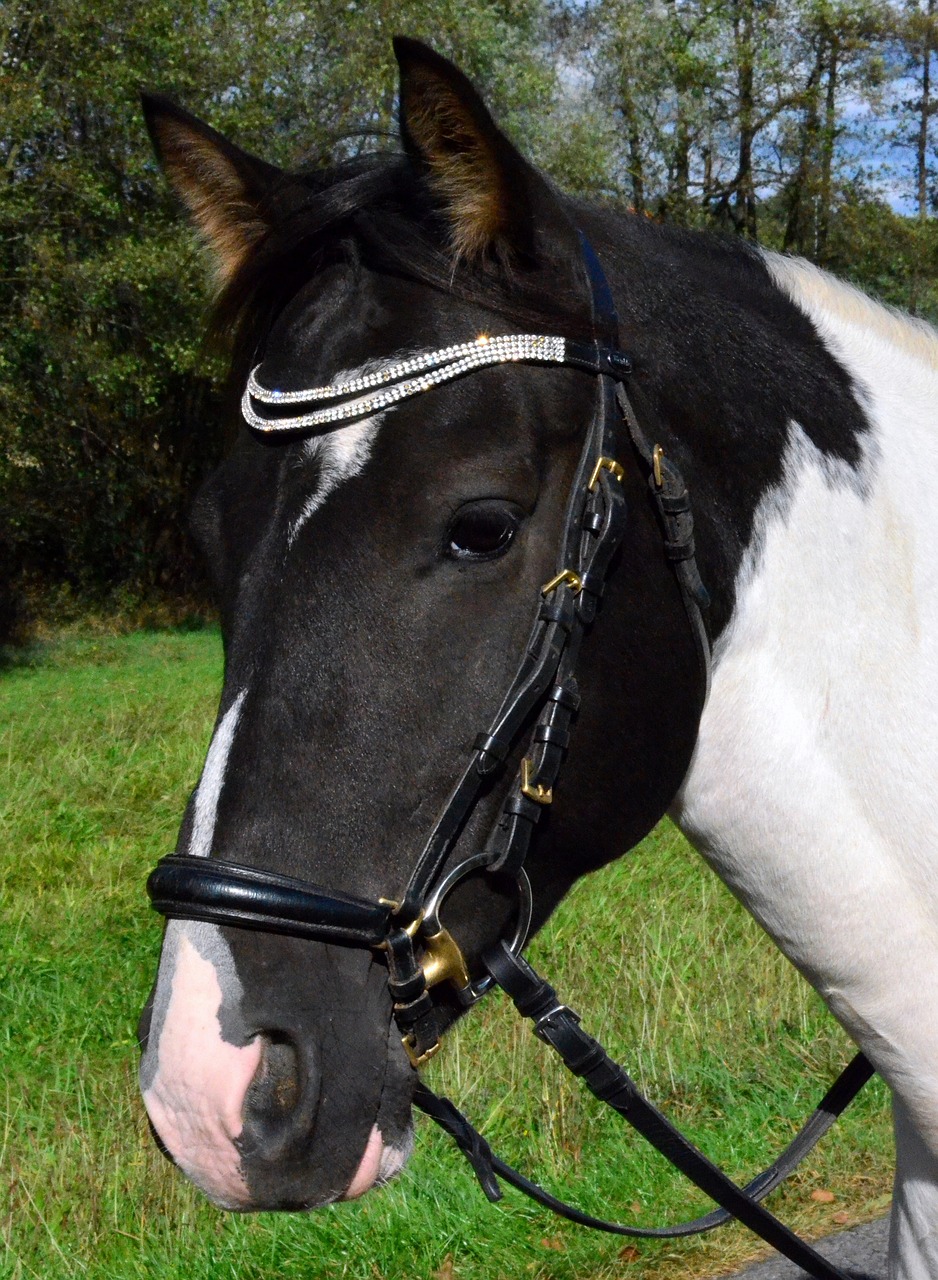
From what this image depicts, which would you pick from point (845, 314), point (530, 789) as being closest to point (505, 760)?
point (530, 789)

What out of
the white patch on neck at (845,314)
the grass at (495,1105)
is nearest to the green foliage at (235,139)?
the grass at (495,1105)

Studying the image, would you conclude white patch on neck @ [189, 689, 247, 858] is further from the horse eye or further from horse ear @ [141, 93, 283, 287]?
horse ear @ [141, 93, 283, 287]

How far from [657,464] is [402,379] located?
402mm

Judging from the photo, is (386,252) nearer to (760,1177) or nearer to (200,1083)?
(200,1083)

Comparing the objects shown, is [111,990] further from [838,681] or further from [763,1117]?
[838,681]

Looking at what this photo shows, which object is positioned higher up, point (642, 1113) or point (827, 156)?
point (827, 156)

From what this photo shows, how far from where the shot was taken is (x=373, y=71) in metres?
16.0

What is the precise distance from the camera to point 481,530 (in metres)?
1.57

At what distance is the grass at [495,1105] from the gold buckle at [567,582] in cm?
230

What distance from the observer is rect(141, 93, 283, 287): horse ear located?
6.36ft

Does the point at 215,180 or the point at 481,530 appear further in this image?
the point at 215,180

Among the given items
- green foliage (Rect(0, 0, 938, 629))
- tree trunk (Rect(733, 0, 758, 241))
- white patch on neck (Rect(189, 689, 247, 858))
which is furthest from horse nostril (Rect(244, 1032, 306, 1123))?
tree trunk (Rect(733, 0, 758, 241))

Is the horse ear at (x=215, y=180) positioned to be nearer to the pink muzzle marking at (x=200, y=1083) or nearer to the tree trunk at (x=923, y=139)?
the pink muzzle marking at (x=200, y=1083)

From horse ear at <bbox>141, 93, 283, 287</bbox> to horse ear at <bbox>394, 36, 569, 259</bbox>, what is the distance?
1.24 ft
